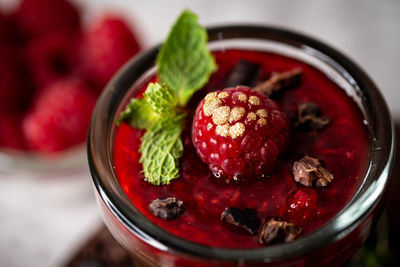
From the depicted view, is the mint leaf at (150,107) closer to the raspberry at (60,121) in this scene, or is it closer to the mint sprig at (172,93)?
the mint sprig at (172,93)

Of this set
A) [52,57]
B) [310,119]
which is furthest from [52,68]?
[310,119]

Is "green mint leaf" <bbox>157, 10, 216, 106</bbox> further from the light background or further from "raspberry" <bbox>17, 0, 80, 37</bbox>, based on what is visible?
"raspberry" <bbox>17, 0, 80, 37</bbox>

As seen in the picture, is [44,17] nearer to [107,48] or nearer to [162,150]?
[107,48]

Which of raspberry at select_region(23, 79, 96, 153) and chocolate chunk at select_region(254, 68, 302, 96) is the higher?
chocolate chunk at select_region(254, 68, 302, 96)

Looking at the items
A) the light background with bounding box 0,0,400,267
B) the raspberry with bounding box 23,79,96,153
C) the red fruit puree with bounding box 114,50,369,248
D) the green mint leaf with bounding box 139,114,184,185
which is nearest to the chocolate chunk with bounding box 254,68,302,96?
the red fruit puree with bounding box 114,50,369,248

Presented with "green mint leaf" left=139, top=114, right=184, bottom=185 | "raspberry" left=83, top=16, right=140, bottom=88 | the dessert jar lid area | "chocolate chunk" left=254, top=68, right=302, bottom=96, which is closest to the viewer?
the dessert jar lid area

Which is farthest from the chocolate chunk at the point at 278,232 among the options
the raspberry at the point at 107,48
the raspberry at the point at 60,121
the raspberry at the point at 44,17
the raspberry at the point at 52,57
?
the raspberry at the point at 44,17

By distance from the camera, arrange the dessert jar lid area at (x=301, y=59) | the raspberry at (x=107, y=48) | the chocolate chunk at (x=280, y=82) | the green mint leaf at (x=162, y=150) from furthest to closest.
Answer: the raspberry at (x=107, y=48) < the chocolate chunk at (x=280, y=82) < the green mint leaf at (x=162, y=150) < the dessert jar lid area at (x=301, y=59)
